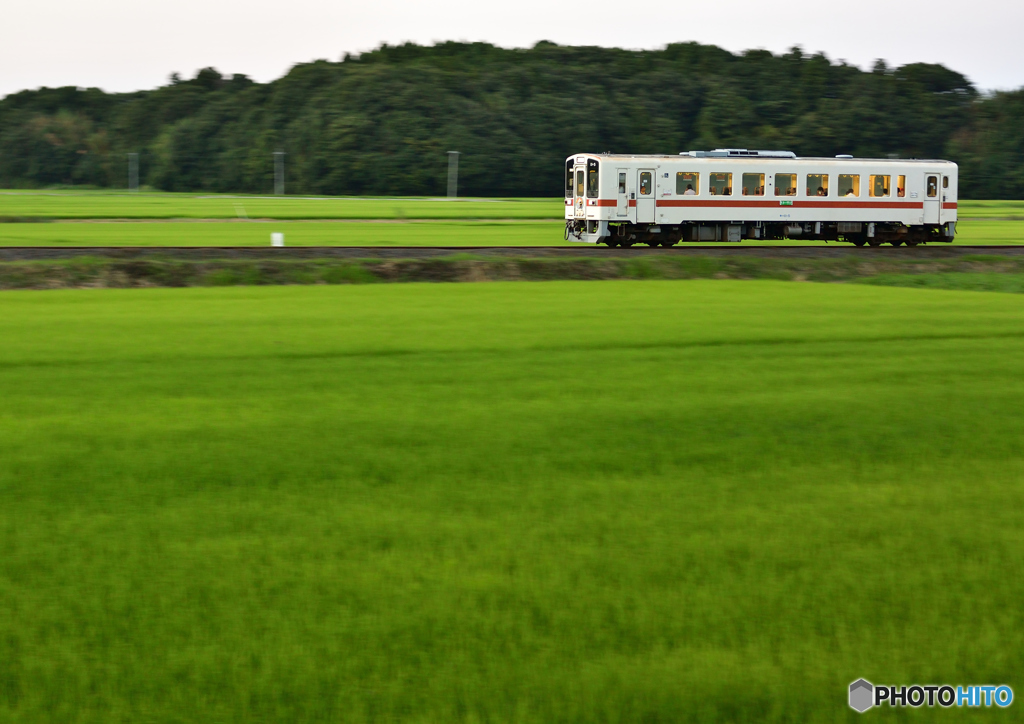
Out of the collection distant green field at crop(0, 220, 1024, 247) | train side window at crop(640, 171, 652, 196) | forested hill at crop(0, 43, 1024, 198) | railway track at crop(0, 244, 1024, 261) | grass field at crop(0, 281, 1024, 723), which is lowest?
grass field at crop(0, 281, 1024, 723)

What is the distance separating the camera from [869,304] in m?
22.4

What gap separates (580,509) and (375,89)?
117 m

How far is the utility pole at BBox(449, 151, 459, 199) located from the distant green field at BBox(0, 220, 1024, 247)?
45.3 meters

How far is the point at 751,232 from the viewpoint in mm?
38125

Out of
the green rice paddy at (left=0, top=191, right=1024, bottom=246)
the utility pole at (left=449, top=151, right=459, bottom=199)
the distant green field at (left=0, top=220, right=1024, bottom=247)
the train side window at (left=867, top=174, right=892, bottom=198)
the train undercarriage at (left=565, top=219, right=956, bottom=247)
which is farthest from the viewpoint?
the utility pole at (left=449, top=151, right=459, bottom=199)

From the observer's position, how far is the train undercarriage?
3662 cm

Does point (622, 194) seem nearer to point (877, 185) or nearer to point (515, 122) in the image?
point (877, 185)


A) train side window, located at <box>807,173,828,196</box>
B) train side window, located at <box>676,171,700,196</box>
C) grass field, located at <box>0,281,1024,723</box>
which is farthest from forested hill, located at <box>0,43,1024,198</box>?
grass field, located at <box>0,281,1024,723</box>

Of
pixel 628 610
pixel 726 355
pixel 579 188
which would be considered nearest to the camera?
pixel 628 610

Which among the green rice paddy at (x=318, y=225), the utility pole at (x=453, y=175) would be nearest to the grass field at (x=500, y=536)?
the green rice paddy at (x=318, y=225)

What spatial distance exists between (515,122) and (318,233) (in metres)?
73.3

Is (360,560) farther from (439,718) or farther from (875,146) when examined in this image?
(875,146)

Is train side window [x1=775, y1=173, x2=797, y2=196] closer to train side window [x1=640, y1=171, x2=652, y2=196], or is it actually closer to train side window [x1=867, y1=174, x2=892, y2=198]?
train side window [x1=867, y1=174, x2=892, y2=198]

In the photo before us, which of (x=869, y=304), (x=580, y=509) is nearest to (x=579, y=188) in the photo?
(x=869, y=304)
